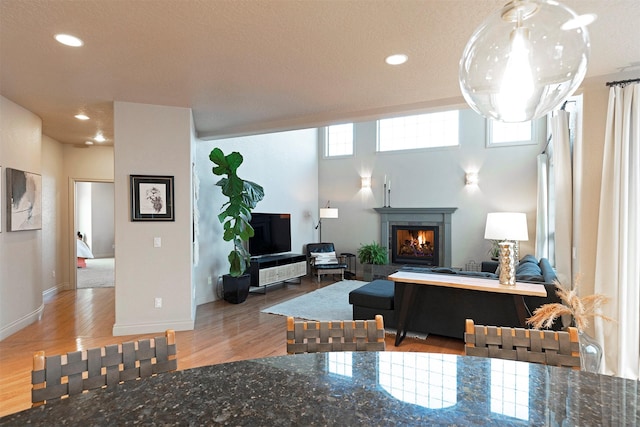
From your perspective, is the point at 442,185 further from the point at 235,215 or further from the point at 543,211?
the point at 235,215

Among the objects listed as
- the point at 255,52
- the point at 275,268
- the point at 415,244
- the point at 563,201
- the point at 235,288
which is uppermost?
the point at 255,52

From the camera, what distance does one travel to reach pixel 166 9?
2.04m

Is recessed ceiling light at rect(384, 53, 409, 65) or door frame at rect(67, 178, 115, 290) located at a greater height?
recessed ceiling light at rect(384, 53, 409, 65)

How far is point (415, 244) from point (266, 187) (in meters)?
3.38

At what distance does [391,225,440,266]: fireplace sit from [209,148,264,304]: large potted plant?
348 cm

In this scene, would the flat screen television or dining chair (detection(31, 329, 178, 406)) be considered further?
the flat screen television

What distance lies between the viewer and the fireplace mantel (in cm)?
712

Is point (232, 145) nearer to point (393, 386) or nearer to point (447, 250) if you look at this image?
point (447, 250)

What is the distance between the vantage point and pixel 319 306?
208 inches

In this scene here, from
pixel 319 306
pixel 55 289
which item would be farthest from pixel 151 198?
pixel 55 289

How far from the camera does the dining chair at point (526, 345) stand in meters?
1.26

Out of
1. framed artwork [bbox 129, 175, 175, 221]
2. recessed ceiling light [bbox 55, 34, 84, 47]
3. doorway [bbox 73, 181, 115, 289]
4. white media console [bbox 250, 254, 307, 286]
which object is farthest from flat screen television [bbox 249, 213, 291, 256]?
doorway [bbox 73, 181, 115, 289]

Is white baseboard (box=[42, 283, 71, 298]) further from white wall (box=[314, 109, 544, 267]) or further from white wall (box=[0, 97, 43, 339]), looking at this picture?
white wall (box=[314, 109, 544, 267])

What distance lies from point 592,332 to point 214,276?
16.1ft
